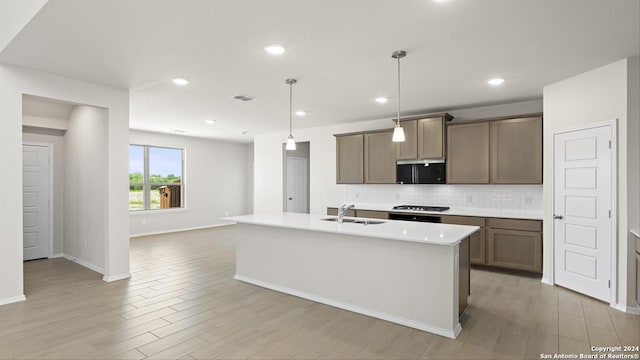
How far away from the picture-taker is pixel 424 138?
5.49 m

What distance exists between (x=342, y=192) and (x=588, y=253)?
4147 millimetres

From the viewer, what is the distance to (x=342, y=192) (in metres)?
7.00

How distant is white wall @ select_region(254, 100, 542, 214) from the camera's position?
5422 millimetres

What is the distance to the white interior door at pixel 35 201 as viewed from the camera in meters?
5.36

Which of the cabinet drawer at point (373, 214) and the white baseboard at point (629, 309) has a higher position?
the cabinet drawer at point (373, 214)

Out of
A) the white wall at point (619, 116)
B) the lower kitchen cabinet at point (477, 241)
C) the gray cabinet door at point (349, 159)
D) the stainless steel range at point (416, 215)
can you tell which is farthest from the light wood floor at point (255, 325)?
the gray cabinet door at point (349, 159)

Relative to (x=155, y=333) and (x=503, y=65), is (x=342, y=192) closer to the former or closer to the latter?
(x=503, y=65)

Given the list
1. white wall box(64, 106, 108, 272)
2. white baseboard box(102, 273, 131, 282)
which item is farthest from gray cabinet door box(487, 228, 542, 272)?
white wall box(64, 106, 108, 272)

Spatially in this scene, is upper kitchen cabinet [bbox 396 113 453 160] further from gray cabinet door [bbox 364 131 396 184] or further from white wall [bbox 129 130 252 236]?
white wall [bbox 129 130 252 236]

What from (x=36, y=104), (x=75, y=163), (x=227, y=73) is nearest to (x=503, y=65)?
(x=227, y=73)

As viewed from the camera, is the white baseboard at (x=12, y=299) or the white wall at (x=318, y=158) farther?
the white wall at (x=318, y=158)

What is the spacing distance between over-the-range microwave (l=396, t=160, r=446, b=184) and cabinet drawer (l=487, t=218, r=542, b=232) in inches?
38.9

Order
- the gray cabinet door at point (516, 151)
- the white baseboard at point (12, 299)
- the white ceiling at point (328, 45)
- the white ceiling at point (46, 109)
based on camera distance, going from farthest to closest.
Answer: the white ceiling at point (46, 109) → the gray cabinet door at point (516, 151) → the white baseboard at point (12, 299) → the white ceiling at point (328, 45)

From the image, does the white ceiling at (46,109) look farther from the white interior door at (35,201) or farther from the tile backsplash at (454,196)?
the tile backsplash at (454,196)
